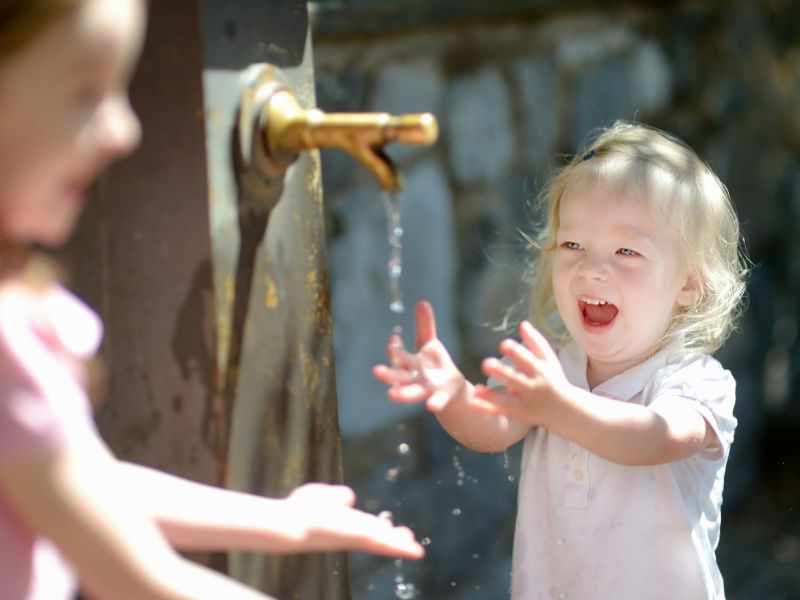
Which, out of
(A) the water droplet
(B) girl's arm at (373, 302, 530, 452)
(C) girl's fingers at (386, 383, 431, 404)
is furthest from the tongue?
(A) the water droplet

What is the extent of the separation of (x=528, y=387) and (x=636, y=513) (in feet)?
1.60

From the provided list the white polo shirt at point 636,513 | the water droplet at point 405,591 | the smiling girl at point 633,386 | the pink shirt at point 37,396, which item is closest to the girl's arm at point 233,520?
the pink shirt at point 37,396

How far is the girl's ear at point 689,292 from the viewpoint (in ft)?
7.44

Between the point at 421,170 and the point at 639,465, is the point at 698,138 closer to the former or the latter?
the point at 421,170

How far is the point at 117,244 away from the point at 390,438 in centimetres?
260

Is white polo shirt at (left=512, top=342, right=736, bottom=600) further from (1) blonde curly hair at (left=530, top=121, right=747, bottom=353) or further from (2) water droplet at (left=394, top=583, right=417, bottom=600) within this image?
(2) water droplet at (left=394, top=583, right=417, bottom=600)

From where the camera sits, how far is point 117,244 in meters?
1.65

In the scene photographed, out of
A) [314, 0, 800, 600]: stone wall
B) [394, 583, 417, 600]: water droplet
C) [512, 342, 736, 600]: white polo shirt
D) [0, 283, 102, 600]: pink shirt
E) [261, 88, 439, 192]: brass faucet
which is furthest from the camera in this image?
[314, 0, 800, 600]: stone wall

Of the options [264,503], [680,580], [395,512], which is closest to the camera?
[264,503]

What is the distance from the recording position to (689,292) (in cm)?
227

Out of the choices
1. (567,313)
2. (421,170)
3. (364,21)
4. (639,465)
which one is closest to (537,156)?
(421,170)

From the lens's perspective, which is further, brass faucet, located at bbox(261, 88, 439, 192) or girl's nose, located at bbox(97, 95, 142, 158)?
brass faucet, located at bbox(261, 88, 439, 192)

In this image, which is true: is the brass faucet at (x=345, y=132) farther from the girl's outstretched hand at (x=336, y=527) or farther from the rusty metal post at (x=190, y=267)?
the girl's outstretched hand at (x=336, y=527)

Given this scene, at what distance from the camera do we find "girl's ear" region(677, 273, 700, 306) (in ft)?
7.44
